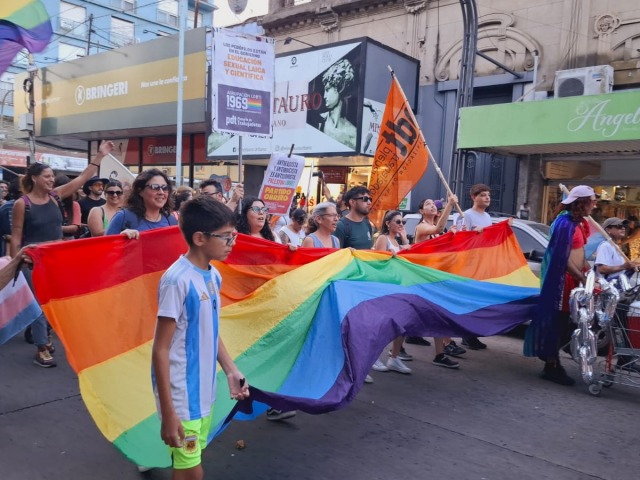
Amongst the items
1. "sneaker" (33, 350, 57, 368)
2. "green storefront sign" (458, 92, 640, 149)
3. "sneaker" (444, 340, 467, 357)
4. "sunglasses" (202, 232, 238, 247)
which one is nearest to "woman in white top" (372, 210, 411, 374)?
"sneaker" (444, 340, 467, 357)

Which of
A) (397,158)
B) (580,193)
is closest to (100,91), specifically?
(397,158)

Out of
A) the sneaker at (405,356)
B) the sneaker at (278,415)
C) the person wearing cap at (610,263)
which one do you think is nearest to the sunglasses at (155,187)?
the sneaker at (278,415)

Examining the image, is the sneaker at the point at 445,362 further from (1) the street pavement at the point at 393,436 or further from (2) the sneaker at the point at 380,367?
(2) the sneaker at the point at 380,367

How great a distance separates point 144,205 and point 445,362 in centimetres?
369

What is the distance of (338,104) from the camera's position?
48.7 ft

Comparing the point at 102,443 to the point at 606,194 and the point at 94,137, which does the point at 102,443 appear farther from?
the point at 94,137

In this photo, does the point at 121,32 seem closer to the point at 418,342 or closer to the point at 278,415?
the point at 418,342

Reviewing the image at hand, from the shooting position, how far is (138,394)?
3508 millimetres

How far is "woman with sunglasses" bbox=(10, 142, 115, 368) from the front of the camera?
Answer: 542cm

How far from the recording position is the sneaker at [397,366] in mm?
6062

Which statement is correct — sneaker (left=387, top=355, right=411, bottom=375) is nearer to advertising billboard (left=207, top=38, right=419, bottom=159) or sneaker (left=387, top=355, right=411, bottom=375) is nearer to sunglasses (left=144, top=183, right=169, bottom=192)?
sunglasses (left=144, top=183, right=169, bottom=192)

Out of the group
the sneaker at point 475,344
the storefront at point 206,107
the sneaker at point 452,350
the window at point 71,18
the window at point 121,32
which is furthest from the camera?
the window at point 121,32

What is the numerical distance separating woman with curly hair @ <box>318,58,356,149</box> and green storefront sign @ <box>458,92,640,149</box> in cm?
302

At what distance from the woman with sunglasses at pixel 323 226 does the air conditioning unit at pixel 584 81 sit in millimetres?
9383
